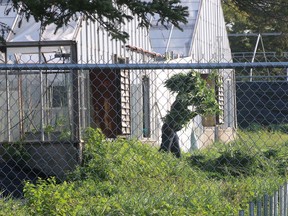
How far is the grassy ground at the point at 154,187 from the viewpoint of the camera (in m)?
8.31

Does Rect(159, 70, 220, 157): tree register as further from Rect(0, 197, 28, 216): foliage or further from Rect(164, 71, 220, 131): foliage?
Rect(0, 197, 28, 216): foliage

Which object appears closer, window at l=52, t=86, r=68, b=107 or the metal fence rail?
the metal fence rail

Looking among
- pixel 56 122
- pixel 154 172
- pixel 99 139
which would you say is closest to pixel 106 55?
pixel 56 122

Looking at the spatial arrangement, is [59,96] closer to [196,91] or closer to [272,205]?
[196,91]

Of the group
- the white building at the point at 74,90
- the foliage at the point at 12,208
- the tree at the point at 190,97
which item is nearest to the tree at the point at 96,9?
the white building at the point at 74,90

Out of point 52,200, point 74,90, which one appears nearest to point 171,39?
point 74,90

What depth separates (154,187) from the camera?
8.25 m

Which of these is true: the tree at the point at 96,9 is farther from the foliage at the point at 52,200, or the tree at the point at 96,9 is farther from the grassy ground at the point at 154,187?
the foliage at the point at 52,200

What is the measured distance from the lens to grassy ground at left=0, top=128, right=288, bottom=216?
27.3 feet

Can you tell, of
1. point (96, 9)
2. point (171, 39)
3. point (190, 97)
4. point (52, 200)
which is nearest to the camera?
point (52, 200)

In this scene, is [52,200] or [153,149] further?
[153,149]

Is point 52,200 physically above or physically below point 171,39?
below

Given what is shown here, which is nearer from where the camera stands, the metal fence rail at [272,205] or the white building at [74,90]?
the metal fence rail at [272,205]

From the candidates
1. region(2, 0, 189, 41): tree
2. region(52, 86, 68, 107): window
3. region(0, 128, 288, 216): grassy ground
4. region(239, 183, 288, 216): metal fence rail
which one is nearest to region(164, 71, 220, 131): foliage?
region(2, 0, 189, 41): tree
